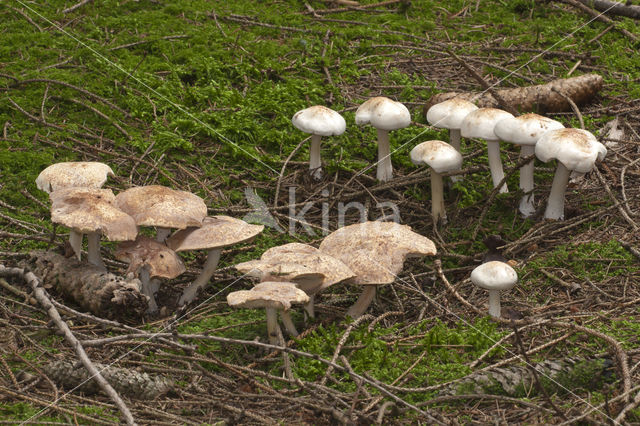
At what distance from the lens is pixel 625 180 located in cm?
520

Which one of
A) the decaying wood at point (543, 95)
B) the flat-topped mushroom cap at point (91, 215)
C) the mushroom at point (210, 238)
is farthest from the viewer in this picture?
the decaying wood at point (543, 95)

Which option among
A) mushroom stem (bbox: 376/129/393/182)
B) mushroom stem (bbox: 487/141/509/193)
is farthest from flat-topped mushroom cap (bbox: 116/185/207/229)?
mushroom stem (bbox: 487/141/509/193)

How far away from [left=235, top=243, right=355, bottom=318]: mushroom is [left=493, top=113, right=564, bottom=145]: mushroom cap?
5.30ft

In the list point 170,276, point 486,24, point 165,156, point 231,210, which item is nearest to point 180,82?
point 165,156

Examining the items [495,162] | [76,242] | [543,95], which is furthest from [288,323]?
[543,95]

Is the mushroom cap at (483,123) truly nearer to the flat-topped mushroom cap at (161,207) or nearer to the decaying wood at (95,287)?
the flat-topped mushroom cap at (161,207)

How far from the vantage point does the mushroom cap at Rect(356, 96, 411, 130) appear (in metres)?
4.99

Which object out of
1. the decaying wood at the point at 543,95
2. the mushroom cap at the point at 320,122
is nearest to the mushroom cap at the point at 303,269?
the mushroom cap at the point at 320,122

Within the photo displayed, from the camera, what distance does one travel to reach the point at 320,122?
5.00 metres

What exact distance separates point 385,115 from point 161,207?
6.34 ft

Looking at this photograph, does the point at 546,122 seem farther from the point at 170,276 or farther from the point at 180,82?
the point at 180,82

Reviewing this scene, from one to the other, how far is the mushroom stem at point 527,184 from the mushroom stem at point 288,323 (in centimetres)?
210

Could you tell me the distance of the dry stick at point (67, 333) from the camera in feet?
9.16

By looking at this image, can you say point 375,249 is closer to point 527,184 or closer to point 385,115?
point 385,115
